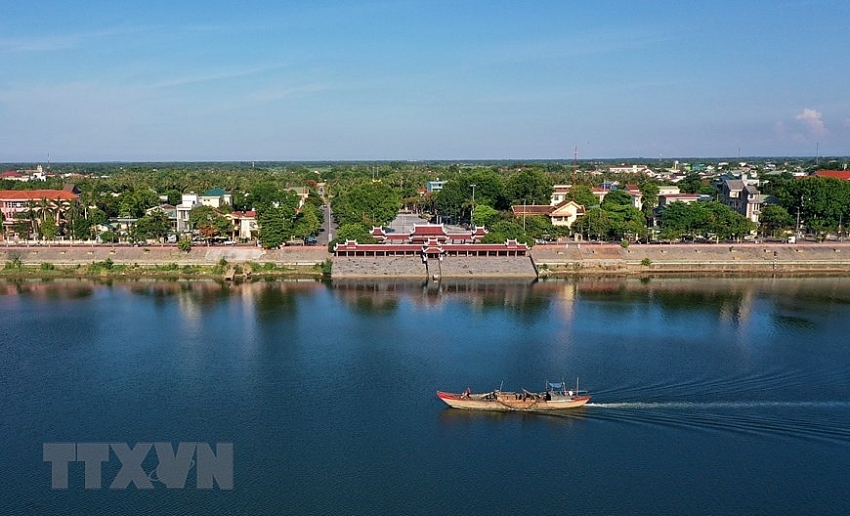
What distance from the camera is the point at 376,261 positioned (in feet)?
142

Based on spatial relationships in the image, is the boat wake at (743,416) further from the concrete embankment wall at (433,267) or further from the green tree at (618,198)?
the green tree at (618,198)

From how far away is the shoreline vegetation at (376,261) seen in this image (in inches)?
1681

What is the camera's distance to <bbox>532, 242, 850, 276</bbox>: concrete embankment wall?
4422cm

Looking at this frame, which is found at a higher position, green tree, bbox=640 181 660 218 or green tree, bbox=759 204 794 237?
green tree, bbox=640 181 660 218

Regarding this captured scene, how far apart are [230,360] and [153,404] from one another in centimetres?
440

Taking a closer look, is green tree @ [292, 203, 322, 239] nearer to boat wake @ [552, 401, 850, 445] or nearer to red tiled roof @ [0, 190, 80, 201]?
red tiled roof @ [0, 190, 80, 201]

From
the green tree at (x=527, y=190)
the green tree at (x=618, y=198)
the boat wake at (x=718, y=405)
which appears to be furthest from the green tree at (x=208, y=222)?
the boat wake at (x=718, y=405)

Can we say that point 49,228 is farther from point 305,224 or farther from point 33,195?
point 305,224

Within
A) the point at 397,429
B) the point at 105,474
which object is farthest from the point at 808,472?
the point at 105,474

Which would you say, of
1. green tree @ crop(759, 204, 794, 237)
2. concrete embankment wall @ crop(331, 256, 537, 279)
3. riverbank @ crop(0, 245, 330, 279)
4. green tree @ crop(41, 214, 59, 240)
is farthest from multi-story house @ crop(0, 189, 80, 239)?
green tree @ crop(759, 204, 794, 237)

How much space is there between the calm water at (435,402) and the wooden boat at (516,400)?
350 millimetres

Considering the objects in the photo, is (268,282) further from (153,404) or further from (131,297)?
(153,404)

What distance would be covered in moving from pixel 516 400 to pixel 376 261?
75.9ft

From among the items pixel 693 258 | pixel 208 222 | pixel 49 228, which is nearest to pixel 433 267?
pixel 208 222
